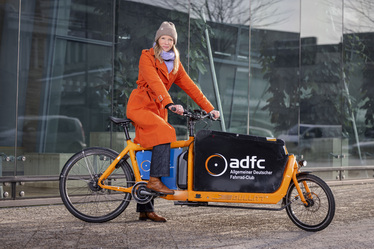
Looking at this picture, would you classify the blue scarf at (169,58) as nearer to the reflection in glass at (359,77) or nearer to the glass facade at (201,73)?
the glass facade at (201,73)

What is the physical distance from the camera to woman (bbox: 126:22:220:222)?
18.0 ft

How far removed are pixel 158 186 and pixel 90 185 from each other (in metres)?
0.70

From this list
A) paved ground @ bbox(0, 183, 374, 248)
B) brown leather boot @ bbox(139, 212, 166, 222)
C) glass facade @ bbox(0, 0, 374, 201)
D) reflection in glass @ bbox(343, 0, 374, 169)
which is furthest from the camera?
reflection in glass @ bbox(343, 0, 374, 169)

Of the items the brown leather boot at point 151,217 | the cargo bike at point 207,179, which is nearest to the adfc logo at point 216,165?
the cargo bike at point 207,179

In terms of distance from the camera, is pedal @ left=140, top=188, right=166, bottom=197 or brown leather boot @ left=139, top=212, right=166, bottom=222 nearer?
pedal @ left=140, top=188, right=166, bottom=197

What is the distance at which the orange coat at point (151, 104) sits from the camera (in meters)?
5.49

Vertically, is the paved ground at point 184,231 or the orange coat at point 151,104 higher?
the orange coat at point 151,104

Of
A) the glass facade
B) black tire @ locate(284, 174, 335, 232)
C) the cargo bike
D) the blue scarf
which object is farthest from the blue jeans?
the glass facade

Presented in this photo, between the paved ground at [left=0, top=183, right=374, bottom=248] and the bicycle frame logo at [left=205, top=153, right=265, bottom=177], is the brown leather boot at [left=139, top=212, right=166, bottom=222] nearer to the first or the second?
the paved ground at [left=0, top=183, right=374, bottom=248]

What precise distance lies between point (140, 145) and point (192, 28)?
13.7 feet

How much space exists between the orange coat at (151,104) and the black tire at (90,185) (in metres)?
0.38

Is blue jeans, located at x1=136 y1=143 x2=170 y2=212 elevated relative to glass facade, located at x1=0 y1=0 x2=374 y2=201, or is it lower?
lower

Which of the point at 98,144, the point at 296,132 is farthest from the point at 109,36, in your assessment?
the point at 296,132

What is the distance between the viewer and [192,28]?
9414 millimetres
